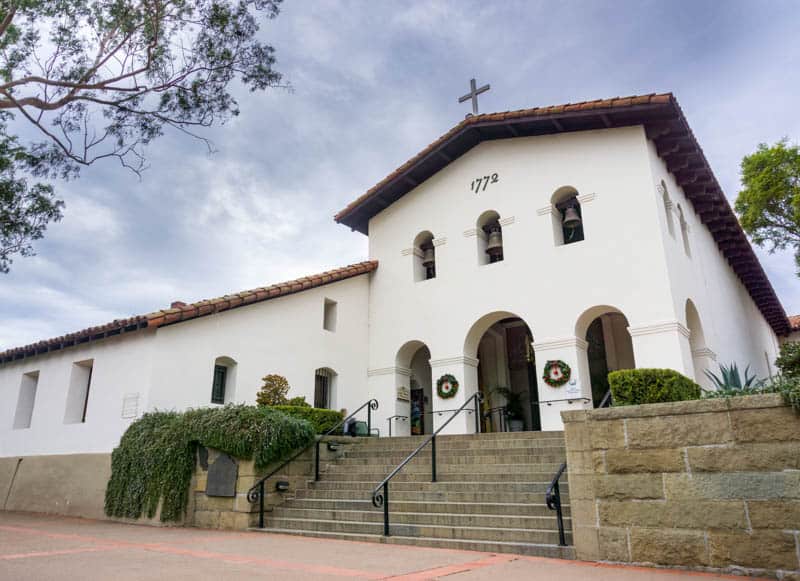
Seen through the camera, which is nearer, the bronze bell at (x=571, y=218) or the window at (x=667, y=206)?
the window at (x=667, y=206)

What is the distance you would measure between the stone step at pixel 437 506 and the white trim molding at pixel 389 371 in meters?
6.01

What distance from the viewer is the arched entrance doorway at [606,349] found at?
1482 cm

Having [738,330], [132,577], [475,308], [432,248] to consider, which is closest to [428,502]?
[132,577]

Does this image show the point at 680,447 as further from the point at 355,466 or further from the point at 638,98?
the point at 638,98

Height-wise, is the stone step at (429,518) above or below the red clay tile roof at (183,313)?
below

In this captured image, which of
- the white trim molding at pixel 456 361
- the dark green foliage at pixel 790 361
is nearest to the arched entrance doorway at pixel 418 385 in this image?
the white trim molding at pixel 456 361

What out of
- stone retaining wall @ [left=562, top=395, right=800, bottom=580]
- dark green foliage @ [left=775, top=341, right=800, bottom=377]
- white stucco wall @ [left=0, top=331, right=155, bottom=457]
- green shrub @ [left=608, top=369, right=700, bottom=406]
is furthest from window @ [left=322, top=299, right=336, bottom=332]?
dark green foliage @ [left=775, top=341, right=800, bottom=377]

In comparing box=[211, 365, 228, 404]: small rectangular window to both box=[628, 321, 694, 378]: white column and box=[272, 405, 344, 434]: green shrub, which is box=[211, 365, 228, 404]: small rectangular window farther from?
box=[628, 321, 694, 378]: white column

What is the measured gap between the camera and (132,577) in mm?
4930

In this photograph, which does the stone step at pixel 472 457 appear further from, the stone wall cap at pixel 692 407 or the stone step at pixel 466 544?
the stone wall cap at pixel 692 407

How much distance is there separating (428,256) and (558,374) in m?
5.33

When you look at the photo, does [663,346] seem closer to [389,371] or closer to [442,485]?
[442,485]

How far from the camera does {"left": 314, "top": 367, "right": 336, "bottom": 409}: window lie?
570 inches

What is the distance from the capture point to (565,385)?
40.6ft
